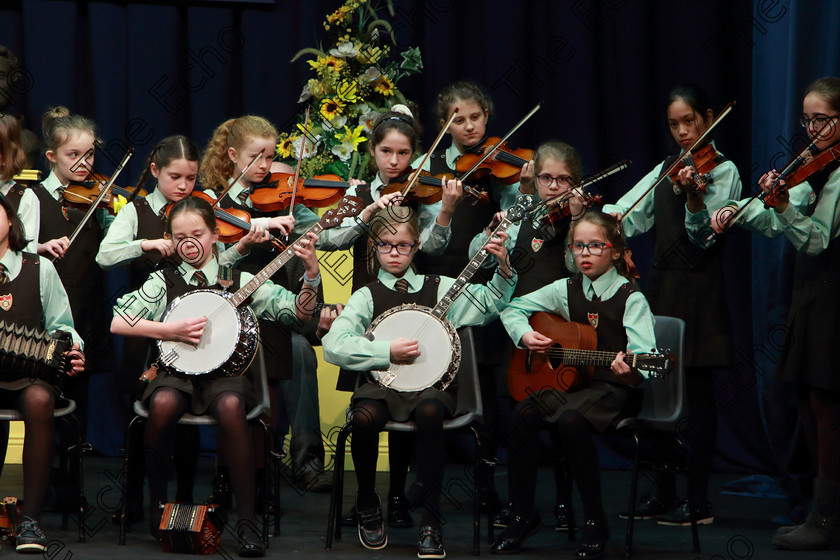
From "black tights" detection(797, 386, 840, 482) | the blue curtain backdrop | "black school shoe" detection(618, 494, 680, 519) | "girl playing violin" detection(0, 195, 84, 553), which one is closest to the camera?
"girl playing violin" detection(0, 195, 84, 553)

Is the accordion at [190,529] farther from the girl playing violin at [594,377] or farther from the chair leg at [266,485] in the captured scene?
the girl playing violin at [594,377]

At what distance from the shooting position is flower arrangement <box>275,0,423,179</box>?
4.93m

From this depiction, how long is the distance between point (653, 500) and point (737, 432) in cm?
132

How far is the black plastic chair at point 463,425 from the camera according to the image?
339 centimetres

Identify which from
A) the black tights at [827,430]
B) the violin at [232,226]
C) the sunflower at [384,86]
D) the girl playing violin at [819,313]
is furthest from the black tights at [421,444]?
the sunflower at [384,86]

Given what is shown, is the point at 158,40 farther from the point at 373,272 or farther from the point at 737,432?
the point at 737,432

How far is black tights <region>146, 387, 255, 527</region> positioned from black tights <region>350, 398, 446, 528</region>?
350mm

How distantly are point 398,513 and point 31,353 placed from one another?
1336 millimetres

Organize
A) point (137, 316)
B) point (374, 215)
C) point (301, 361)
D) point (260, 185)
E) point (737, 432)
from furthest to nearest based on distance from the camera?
point (737, 432)
point (301, 361)
point (260, 185)
point (374, 215)
point (137, 316)

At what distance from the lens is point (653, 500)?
404 centimetres

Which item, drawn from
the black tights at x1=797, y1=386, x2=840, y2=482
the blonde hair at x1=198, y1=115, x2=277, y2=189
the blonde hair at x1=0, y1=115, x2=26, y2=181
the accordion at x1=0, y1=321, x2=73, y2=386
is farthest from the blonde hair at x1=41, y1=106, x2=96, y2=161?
the black tights at x1=797, y1=386, x2=840, y2=482

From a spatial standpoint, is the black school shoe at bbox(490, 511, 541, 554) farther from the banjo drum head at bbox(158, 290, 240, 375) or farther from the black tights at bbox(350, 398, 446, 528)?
the banjo drum head at bbox(158, 290, 240, 375)

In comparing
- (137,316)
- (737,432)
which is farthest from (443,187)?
(737,432)

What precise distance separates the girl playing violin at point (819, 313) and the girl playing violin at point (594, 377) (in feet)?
1.72
